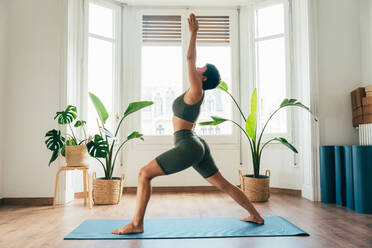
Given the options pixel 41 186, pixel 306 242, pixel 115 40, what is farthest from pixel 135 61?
pixel 306 242

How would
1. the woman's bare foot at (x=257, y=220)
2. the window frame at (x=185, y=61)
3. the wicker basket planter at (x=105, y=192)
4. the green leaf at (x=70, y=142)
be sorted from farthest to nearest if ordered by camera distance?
1. the window frame at (x=185, y=61)
2. the wicker basket planter at (x=105, y=192)
3. the green leaf at (x=70, y=142)
4. the woman's bare foot at (x=257, y=220)

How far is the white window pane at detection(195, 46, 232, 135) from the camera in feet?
14.4

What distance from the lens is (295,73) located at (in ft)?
13.1

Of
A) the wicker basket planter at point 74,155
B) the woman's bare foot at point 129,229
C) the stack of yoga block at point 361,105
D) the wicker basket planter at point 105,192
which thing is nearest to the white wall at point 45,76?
the stack of yoga block at point 361,105

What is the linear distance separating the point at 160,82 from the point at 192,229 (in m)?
2.62

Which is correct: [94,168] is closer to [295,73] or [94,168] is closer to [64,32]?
[64,32]

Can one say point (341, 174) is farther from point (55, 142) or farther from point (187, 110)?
point (55, 142)

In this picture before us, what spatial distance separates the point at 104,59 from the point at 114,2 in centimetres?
87

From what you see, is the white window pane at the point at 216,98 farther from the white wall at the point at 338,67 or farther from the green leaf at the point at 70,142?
the green leaf at the point at 70,142

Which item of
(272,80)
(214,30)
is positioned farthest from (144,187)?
(214,30)

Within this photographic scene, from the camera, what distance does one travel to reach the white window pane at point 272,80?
13.4ft

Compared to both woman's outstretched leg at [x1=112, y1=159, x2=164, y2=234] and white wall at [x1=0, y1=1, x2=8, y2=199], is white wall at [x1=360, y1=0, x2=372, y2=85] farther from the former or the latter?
white wall at [x1=0, y1=1, x2=8, y2=199]

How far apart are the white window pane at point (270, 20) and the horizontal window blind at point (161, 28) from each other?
3.90ft

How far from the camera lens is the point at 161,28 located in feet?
14.6
